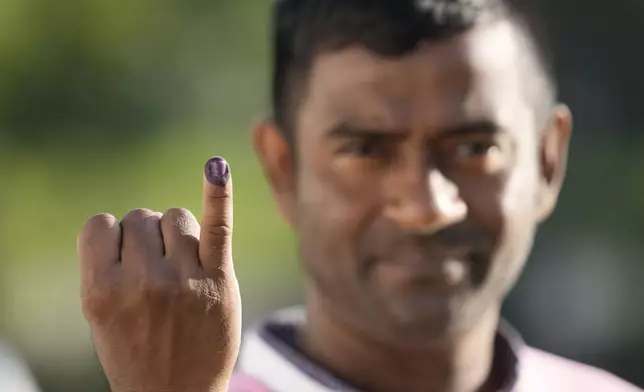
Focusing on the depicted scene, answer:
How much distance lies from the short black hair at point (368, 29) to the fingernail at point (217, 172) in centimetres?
27

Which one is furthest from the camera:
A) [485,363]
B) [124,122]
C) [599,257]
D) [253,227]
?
[124,122]

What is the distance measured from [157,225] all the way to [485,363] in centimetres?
41

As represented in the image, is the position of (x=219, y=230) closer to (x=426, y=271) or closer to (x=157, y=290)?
(x=157, y=290)

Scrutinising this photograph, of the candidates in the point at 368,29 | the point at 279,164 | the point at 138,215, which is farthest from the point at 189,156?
the point at 138,215

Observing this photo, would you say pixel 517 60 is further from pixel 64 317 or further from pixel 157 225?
pixel 64 317

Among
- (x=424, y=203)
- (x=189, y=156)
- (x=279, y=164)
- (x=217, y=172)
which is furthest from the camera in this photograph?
(x=189, y=156)

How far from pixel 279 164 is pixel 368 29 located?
17 centimetres

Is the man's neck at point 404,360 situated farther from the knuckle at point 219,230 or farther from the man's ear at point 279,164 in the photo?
the knuckle at point 219,230

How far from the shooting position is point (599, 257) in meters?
2.27

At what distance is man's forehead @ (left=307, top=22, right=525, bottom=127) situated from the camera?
0.92 m

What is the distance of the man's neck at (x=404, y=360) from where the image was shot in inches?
39.1

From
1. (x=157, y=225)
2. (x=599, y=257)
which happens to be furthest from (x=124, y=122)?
(x=157, y=225)

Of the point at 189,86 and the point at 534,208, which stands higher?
the point at 534,208

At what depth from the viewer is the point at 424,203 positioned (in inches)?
35.9
